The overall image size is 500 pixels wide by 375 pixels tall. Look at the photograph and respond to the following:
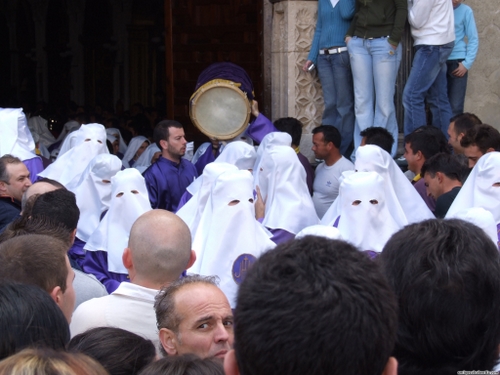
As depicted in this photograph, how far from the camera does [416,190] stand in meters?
6.03

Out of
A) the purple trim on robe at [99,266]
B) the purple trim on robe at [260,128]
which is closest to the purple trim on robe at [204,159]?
the purple trim on robe at [260,128]

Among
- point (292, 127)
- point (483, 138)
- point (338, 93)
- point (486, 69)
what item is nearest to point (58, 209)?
point (483, 138)

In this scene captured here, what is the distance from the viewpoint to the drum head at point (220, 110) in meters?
7.64

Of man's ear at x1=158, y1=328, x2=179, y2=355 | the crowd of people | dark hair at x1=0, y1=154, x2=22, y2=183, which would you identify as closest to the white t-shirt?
the crowd of people

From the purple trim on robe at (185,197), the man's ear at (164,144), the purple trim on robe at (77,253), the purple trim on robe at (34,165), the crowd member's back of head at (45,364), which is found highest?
the crowd member's back of head at (45,364)

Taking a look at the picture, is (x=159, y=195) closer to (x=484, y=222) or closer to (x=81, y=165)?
(x=81, y=165)

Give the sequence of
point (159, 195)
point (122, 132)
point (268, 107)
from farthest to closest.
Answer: point (122, 132), point (268, 107), point (159, 195)

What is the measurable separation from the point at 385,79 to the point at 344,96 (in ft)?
1.70

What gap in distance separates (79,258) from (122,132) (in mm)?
7502

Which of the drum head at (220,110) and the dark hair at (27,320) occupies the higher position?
the dark hair at (27,320)

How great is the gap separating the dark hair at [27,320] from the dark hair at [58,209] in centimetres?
179

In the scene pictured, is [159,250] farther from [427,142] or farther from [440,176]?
[427,142]

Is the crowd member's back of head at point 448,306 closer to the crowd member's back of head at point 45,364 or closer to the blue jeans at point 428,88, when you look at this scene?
the crowd member's back of head at point 45,364

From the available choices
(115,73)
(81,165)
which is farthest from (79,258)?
(115,73)
